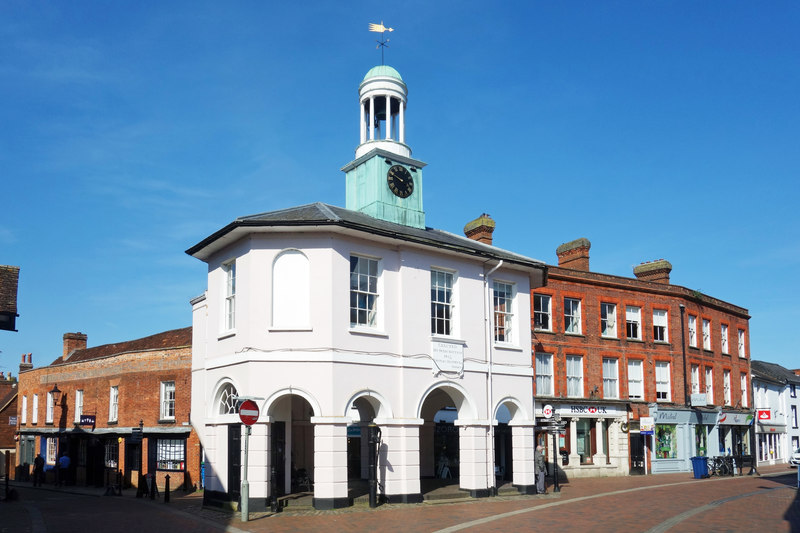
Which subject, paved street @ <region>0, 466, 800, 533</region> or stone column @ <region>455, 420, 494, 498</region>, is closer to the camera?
paved street @ <region>0, 466, 800, 533</region>

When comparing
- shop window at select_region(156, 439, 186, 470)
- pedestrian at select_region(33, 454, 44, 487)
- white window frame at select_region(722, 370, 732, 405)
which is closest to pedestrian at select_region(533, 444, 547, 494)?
shop window at select_region(156, 439, 186, 470)

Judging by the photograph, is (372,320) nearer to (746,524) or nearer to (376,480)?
(376,480)

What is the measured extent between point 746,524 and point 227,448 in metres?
12.7

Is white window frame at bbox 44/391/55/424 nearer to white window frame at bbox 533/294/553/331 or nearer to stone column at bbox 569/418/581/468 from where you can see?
white window frame at bbox 533/294/553/331

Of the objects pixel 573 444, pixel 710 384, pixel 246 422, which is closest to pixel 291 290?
pixel 246 422

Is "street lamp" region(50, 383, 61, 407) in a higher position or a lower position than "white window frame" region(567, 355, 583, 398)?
lower

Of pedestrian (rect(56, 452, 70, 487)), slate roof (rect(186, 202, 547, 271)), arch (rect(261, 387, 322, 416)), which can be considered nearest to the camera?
arch (rect(261, 387, 322, 416))

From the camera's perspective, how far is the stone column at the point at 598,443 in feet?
113

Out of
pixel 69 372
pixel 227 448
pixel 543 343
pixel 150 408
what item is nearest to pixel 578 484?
pixel 543 343

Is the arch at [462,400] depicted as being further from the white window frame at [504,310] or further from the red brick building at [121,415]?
the red brick building at [121,415]

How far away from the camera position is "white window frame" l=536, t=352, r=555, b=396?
33.3 m

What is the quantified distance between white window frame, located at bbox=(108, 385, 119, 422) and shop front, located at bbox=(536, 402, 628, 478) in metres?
19.1

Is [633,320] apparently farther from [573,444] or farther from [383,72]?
[383,72]

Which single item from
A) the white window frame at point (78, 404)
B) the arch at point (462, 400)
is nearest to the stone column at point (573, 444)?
the arch at point (462, 400)
